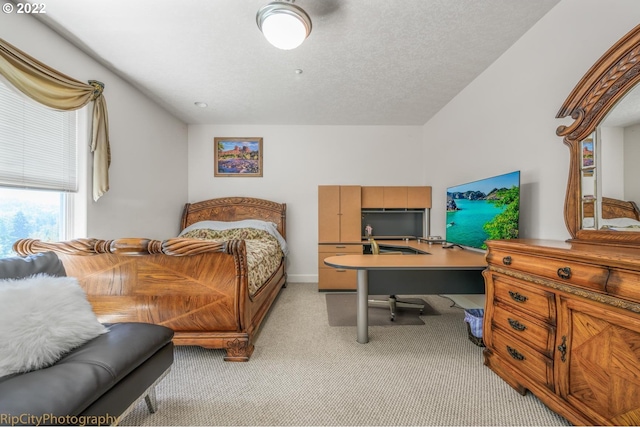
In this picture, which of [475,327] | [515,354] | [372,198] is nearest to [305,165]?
[372,198]

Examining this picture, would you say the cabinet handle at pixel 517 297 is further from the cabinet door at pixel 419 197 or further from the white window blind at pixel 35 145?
the white window blind at pixel 35 145

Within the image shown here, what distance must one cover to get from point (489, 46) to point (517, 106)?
60 centimetres

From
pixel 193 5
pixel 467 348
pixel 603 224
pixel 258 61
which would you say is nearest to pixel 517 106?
pixel 603 224

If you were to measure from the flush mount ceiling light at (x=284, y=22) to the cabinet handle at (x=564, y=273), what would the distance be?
83.5 inches

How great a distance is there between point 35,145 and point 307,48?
7.77 feet

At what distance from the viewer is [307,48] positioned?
7.56 ft

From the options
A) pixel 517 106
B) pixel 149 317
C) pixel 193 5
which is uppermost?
pixel 193 5

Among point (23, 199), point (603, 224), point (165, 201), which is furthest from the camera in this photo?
point (165, 201)

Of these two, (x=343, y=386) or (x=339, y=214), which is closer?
(x=343, y=386)

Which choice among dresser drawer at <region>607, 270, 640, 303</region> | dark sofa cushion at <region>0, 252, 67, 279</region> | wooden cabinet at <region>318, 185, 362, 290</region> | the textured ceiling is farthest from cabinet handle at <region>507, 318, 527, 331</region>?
dark sofa cushion at <region>0, 252, 67, 279</region>

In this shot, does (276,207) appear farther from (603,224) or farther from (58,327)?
(603,224)

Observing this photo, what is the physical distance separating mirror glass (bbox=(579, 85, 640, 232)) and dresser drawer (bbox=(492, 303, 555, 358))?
69 centimetres

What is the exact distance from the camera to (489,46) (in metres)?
2.28

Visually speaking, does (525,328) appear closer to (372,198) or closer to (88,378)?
(88,378)
